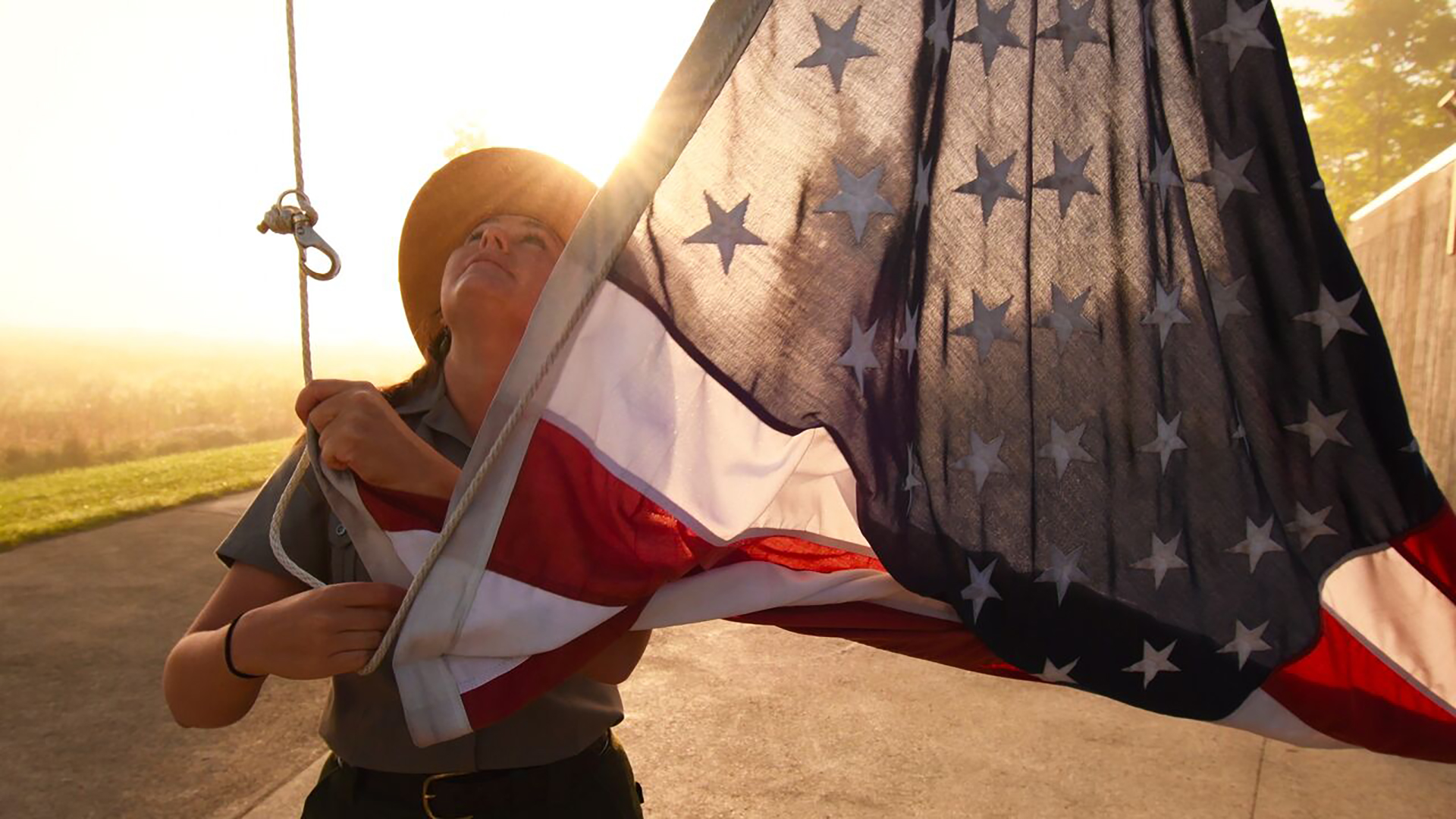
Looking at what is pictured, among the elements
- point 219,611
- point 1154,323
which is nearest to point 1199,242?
point 1154,323

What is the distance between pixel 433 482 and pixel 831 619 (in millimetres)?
622

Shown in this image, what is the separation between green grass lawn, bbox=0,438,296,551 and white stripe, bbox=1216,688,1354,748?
7376 millimetres

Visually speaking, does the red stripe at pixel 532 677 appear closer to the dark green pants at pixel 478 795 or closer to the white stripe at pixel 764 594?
the white stripe at pixel 764 594

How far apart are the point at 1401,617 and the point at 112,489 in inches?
378

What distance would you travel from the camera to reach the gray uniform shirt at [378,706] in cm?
158

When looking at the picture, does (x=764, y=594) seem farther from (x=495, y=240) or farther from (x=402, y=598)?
(x=495, y=240)

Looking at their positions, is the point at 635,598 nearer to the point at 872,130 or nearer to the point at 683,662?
the point at 872,130

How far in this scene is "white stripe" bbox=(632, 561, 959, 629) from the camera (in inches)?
59.5

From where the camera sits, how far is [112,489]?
8.80 metres

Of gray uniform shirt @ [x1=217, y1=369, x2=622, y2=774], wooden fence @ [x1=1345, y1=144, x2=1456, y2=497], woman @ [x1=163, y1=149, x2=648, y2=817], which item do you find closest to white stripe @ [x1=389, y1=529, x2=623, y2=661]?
woman @ [x1=163, y1=149, x2=648, y2=817]

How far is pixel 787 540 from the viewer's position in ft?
5.34

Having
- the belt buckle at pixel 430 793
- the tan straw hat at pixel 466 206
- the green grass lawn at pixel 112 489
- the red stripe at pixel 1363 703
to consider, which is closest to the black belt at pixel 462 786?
the belt buckle at pixel 430 793

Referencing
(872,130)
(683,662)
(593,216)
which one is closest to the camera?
(593,216)

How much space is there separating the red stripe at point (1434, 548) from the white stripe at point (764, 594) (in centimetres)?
64
